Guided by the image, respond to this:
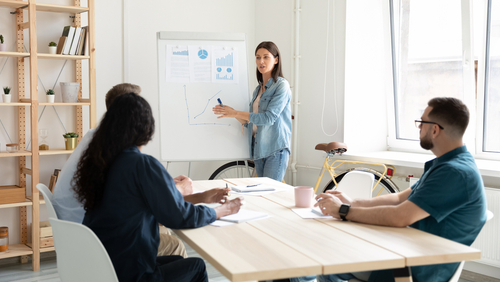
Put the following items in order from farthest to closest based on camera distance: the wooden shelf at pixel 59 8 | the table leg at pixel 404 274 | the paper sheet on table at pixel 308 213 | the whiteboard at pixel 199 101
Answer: the whiteboard at pixel 199 101 → the wooden shelf at pixel 59 8 → the paper sheet on table at pixel 308 213 → the table leg at pixel 404 274

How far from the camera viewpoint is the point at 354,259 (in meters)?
1.33

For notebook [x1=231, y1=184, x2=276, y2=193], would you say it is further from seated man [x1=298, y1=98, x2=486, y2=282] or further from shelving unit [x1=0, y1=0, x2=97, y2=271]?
shelving unit [x1=0, y1=0, x2=97, y2=271]

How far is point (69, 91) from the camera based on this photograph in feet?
11.5

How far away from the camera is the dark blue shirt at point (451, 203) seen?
159 cm

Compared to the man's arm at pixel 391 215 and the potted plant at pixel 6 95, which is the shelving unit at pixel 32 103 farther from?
the man's arm at pixel 391 215

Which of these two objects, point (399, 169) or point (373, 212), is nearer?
point (373, 212)

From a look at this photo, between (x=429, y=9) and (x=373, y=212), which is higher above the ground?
(x=429, y=9)

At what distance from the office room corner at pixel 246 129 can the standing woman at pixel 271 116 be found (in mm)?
14

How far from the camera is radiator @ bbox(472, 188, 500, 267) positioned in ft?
9.43

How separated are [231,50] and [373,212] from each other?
2.35 metres

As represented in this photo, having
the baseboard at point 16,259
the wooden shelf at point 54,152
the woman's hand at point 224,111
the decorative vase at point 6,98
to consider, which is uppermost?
the decorative vase at point 6,98

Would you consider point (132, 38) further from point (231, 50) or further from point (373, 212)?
point (373, 212)

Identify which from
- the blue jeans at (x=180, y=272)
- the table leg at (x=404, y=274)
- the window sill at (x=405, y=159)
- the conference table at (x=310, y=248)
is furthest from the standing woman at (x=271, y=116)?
the table leg at (x=404, y=274)

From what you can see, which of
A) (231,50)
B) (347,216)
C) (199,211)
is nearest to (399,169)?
(231,50)
